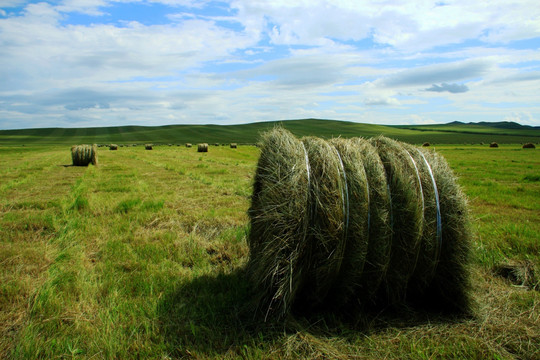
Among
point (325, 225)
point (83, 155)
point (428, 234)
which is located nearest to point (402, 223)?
point (428, 234)

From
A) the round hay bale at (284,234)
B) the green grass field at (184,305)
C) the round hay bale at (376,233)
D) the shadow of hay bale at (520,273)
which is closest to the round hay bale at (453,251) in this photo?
the green grass field at (184,305)

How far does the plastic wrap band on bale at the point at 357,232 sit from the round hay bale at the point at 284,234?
0.03 feet

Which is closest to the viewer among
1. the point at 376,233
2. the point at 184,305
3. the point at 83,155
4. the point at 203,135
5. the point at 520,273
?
the point at 376,233

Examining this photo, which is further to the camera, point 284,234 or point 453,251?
point 453,251

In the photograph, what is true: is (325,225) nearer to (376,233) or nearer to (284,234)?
(284,234)

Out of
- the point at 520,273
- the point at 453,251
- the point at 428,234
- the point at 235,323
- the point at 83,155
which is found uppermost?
the point at 83,155

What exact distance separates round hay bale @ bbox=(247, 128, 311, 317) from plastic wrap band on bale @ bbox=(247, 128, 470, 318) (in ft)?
0.03

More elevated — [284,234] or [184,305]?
[284,234]

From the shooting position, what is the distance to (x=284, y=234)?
3398 mm

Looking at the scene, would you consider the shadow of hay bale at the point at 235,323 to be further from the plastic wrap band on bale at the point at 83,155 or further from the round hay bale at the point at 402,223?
the plastic wrap band on bale at the point at 83,155

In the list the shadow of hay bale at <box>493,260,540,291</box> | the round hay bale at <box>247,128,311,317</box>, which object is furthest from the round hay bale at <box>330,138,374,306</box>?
the shadow of hay bale at <box>493,260,540,291</box>

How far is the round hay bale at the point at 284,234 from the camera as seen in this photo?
340cm

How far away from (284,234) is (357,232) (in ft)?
2.42

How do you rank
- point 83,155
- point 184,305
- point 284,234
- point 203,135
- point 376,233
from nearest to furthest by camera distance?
point 284,234 → point 376,233 → point 184,305 → point 83,155 → point 203,135
